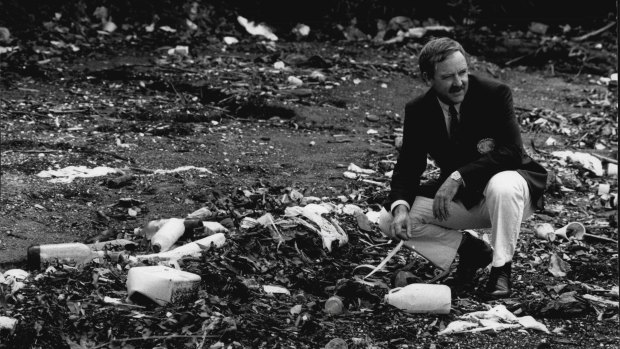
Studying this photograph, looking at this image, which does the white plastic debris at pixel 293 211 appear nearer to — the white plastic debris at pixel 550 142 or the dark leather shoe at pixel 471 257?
the dark leather shoe at pixel 471 257

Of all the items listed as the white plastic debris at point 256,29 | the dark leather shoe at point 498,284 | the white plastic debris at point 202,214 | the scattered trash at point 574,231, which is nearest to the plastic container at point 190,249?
the white plastic debris at point 202,214

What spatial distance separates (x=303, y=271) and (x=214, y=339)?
2.72 ft

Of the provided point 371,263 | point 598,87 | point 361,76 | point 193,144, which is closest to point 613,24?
point 598,87

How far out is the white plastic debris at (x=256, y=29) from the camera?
9727 mm

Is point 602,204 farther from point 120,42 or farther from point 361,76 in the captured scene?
point 120,42

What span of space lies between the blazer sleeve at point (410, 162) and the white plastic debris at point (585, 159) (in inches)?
103

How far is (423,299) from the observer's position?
3480 millimetres

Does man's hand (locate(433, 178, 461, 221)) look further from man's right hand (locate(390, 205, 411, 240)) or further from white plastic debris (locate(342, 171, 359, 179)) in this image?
white plastic debris (locate(342, 171, 359, 179))

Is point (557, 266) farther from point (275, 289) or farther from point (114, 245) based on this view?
point (114, 245)

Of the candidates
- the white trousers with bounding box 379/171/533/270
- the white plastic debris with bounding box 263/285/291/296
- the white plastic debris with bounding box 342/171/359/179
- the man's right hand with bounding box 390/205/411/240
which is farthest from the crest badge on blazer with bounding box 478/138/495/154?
the white plastic debris with bounding box 342/171/359/179

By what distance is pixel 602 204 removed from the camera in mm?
5445

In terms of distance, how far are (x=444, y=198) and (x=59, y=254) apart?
1661 millimetres

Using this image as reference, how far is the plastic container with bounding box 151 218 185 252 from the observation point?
4043mm

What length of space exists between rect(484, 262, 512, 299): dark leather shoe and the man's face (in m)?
0.71
